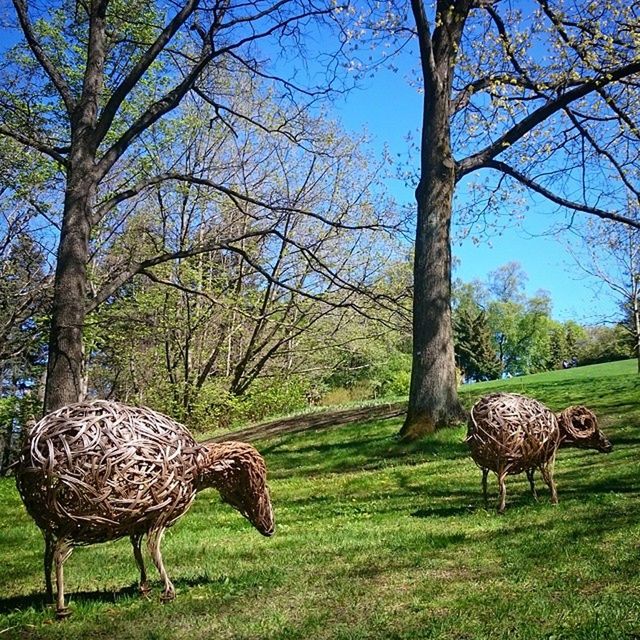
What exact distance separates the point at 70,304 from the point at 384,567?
8587 millimetres

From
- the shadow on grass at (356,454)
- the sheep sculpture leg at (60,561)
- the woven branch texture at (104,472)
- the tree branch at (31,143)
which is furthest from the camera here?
the shadow on grass at (356,454)

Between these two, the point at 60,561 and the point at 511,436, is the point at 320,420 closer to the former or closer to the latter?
the point at 511,436

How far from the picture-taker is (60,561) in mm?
4711

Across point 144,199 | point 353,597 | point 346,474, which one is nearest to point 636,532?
point 353,597

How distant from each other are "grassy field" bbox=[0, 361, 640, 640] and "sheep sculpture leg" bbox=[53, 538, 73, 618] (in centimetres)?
8

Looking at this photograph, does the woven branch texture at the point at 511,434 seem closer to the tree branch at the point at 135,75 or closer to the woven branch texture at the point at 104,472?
the woven branch texture at the point at 104,472

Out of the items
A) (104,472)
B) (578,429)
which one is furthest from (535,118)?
(104,472)

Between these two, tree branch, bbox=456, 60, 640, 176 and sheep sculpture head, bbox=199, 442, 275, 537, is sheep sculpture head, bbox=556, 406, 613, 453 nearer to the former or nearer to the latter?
sheep sculpture head, bbox=199, 442, 275, 537

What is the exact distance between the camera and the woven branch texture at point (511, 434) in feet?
25.8

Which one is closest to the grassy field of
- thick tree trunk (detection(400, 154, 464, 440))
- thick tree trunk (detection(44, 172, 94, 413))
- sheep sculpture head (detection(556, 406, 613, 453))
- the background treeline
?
sheep sculpture head (detection(556, 406, 613, 453))

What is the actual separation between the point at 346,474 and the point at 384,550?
6111 millimetres

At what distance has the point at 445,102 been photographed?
1605 centimetres

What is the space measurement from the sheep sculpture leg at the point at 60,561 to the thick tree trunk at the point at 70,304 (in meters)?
7.57

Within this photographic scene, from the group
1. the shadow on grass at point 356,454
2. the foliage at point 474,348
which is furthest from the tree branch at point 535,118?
the foliage at point 474,348
